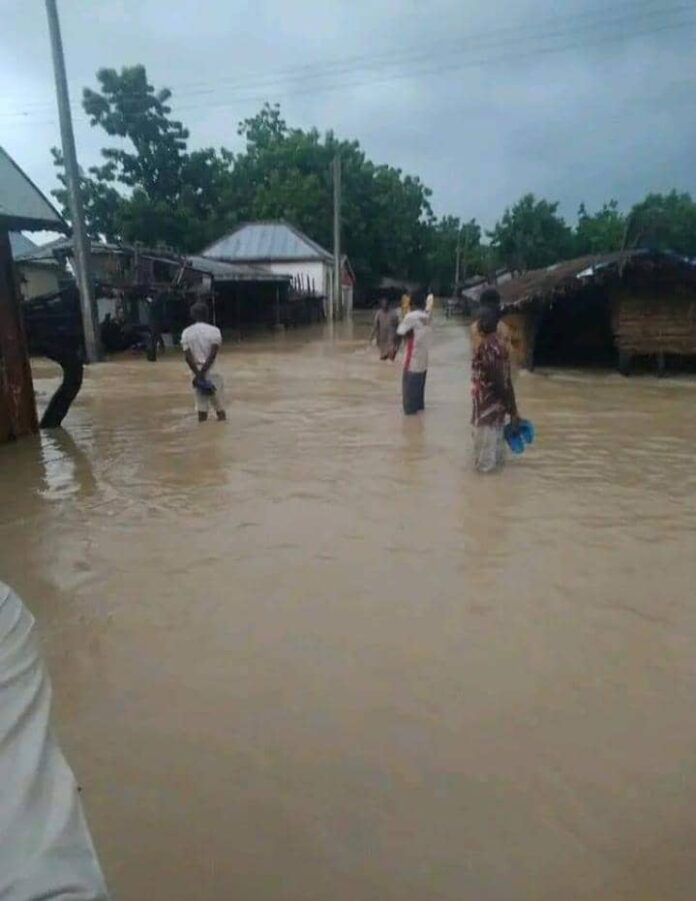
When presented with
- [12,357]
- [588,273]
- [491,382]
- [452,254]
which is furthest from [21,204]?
[452,254]

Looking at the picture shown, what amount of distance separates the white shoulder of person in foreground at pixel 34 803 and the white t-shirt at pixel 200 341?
8.20 metres

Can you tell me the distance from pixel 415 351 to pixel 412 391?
1038 mm

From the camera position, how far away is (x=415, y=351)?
1004 centimetres

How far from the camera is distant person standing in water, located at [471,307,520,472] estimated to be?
722 cm

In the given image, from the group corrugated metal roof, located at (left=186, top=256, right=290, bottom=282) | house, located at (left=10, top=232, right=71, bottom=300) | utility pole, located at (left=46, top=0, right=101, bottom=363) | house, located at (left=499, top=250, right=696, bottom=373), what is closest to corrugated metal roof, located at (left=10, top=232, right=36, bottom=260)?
house, located at (left=10, top=232, right=71, bottom=300)

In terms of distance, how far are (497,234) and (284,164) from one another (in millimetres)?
14491

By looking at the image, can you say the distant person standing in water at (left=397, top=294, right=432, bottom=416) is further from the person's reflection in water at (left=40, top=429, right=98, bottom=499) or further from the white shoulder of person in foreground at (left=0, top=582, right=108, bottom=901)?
the white shoulder of person in foreground at (left=0, top=582, right=108, bottom=901)

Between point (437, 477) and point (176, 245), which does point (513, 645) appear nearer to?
point (437, 477)

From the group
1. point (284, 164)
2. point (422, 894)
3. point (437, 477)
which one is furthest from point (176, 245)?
point (422, 894)

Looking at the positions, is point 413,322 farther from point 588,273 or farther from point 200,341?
point 588,273

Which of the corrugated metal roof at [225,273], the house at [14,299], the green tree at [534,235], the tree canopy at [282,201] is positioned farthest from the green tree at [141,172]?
the house at [14,299]

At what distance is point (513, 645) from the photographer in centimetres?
410

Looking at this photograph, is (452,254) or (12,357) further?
(452,254)

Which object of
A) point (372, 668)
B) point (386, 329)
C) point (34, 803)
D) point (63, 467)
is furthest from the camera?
point (386, 329)
